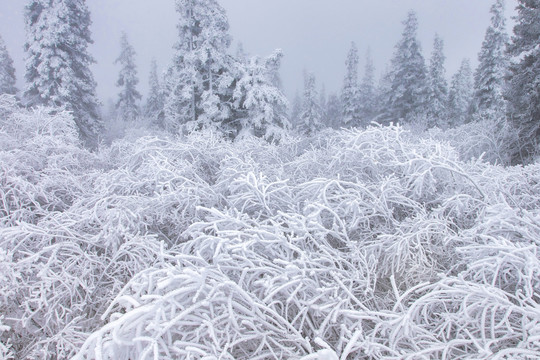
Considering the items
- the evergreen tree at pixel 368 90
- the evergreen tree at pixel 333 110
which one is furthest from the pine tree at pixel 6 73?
the evergreen tree at pixel 333 110

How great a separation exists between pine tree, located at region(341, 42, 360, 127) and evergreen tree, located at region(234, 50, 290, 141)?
1689cm

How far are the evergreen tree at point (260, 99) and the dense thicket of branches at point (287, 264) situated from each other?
9318 mm

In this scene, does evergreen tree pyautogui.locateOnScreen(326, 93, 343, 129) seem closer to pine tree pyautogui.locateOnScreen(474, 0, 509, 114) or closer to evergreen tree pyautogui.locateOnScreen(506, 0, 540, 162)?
pine tree pyautogui.locateOnScreen(474, 0, 509, 114)

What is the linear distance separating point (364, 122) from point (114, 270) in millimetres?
32066

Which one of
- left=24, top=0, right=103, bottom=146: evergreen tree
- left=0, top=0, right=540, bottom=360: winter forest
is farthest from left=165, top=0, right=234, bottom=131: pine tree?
left=0, top=0, right=540, bottom=360: winter forest

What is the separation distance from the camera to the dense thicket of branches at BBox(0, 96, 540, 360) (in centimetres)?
301

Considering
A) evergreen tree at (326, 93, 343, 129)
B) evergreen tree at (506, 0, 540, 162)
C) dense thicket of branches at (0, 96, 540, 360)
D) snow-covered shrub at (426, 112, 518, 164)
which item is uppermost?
evergreen tree at (326, 93, 343, 129)

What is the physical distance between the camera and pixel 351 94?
3247cm

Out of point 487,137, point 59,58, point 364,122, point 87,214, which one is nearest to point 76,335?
point 87,214

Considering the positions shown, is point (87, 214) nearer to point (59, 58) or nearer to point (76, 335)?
point (76, 335)

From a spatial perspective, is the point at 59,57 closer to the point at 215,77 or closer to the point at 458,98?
the point at 215,77

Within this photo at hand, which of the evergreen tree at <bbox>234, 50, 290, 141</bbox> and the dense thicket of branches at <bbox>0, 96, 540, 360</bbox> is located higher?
the evergreen tree at <bbox>234, 50, 290, 141</bbox>

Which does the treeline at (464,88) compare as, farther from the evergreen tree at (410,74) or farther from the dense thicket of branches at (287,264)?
the dense thicket of branches at (287,264)

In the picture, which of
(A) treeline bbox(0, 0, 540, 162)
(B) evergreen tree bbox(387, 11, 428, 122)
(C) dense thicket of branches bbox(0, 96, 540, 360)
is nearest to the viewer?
(C) dense thicket of branches bbox(0, 96, 540, 360)
